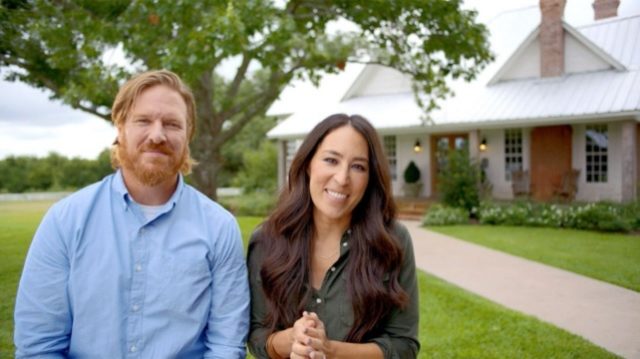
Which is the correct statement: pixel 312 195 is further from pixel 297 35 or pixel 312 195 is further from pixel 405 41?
pixel 405 41

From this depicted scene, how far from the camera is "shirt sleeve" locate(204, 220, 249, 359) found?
6.75ft

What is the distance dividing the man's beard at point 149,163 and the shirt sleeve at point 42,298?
1.19ft

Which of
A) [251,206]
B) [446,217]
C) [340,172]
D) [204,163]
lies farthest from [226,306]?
[251,206]

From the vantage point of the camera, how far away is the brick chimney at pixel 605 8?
152 inches

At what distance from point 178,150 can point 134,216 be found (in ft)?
0.99

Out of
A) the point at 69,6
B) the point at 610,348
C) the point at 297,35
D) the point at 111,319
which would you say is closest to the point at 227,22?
the point at 297,35

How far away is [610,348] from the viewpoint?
407cm

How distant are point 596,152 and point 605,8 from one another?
705 cm

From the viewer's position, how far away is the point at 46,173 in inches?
177

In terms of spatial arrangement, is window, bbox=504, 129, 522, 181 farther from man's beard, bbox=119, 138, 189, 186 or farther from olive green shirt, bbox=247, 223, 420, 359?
man's beard, bbox=119, 138, 189, 186

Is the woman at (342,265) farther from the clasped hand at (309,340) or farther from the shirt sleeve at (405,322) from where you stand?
the clasped hand at (309,340)

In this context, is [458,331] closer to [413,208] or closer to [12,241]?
[12,241]

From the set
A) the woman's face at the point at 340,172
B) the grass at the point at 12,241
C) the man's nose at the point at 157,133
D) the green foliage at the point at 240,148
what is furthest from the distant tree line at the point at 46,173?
the green foliage at the point at 240,148

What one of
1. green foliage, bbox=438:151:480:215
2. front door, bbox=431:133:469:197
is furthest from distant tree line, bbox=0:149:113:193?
front door, bbox=431:133:469:197
